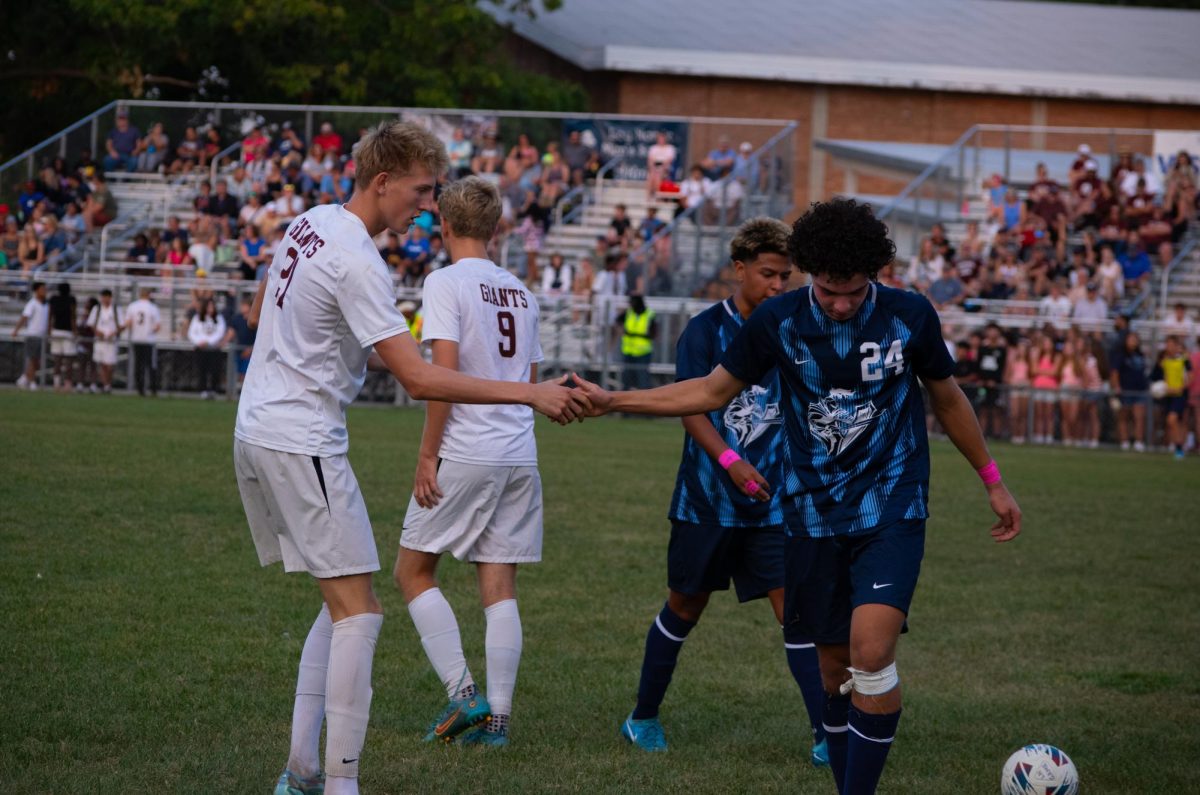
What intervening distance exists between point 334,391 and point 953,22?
42.0m

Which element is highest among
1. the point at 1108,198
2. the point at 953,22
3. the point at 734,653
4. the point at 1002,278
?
the point at 953,22

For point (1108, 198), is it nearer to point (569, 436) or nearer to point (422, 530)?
point (569, 436)

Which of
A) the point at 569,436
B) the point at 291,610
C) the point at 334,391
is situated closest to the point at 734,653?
the point at 291,610

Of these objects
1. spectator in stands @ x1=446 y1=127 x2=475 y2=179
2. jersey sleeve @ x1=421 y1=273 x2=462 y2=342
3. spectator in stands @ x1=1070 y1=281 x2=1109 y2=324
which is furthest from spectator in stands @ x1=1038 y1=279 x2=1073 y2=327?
jersey sleeve @ x1=421 y1=273 x2=462 y2=342

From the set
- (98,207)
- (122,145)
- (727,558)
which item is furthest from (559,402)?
(122,145)

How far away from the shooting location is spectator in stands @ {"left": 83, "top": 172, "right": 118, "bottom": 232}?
29375 mm

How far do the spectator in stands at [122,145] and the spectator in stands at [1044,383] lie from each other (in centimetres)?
1839

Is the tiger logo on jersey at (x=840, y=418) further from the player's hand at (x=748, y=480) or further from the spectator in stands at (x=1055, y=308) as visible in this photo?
the spectator in stands at (x=1055, y=308)

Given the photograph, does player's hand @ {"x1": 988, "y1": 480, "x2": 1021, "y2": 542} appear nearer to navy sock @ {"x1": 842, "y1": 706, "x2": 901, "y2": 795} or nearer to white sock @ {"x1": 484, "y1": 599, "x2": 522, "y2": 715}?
navy sock @ {"x1": 842, "y1": 706, "x2": 901, "y2": 795}

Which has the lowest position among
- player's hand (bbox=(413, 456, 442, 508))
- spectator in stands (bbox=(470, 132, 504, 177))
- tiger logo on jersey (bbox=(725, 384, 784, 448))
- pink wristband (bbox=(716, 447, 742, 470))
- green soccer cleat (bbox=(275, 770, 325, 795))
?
green soccer cleat (bbox=(275, 770, 325, 795))

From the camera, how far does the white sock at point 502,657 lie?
6137mm

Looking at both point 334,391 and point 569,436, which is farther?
point 569,436

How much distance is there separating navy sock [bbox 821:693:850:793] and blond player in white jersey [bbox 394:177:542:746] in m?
1.40

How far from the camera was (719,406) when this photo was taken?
548 centimetres
